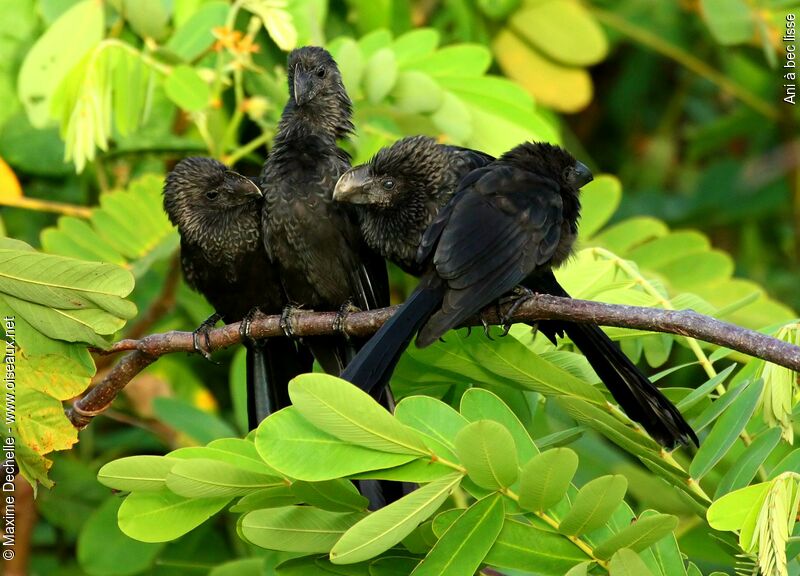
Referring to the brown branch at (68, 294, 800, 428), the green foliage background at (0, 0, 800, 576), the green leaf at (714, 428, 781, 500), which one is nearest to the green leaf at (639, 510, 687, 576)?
the green foliage background at (0, 0, 800, 576)

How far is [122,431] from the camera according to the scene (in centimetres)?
480

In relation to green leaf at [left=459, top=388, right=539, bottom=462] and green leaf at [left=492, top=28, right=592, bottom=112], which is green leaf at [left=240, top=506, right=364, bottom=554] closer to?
green leaf at [left=459, top=388, right=539, bottom=462]

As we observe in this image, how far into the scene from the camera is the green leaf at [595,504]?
217 cm

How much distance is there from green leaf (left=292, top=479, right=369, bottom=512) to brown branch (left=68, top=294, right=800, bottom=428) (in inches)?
24.5

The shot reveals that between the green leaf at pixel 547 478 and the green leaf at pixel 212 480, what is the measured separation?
1.72 ft

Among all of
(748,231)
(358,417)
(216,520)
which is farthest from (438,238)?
(748,231)

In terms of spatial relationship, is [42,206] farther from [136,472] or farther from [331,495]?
[331,495]

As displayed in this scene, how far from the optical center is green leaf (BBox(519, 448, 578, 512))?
2.15 metres

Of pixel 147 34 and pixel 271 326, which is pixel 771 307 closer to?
pixel 271 326

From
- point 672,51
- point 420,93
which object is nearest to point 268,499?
point 420,93

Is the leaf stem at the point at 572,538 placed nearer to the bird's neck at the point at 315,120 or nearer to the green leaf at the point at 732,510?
the green leaf at the point at 732,510

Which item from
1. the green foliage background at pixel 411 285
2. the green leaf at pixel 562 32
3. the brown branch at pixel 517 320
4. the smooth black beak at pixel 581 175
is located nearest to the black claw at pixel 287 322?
the brown branch at pixel 517 320

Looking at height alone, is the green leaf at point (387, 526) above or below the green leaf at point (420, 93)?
below

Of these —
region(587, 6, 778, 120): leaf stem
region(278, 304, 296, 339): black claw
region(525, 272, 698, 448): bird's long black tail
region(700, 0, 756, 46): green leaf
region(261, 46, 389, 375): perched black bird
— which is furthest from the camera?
region(587, 6, 778, 120): leaf stem
